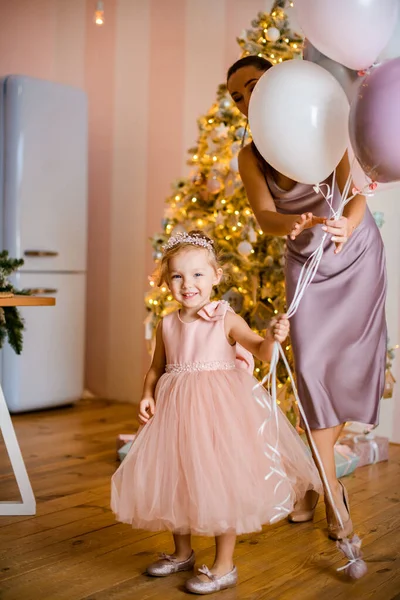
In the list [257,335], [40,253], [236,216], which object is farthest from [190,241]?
[40,253]

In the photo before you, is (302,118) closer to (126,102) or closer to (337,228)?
(337,228)

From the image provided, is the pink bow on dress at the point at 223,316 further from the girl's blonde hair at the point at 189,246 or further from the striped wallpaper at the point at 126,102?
the striped wallpaper at the point at 126,102

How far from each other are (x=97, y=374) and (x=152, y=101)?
1760 millimetres

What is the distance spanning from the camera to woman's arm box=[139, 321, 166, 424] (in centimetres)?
181

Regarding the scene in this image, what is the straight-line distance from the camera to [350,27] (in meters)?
1.63

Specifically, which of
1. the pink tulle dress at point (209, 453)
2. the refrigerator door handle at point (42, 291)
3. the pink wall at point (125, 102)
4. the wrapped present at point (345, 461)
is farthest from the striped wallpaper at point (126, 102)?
the pink tulle dress at point (209, 453)

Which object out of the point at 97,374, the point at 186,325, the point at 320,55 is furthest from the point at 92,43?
the point at 186,325

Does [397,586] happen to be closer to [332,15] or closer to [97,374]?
[332,15]

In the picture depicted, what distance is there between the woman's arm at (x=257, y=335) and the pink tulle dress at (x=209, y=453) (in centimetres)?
3

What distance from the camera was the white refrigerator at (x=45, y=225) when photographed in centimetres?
387

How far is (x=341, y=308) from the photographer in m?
2.16

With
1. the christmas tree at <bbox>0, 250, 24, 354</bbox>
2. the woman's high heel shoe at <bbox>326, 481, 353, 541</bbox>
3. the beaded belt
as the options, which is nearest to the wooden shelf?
the christmas tree at <bbox>0, 250, 24, 354</bbox>

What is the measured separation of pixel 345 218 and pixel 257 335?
36 centimetres

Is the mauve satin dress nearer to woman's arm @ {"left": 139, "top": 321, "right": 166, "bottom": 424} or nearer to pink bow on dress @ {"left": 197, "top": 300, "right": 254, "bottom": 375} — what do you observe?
pink bow on dress @ {"left": 197, "top": 300, "right": 254, "bottom": 375}
